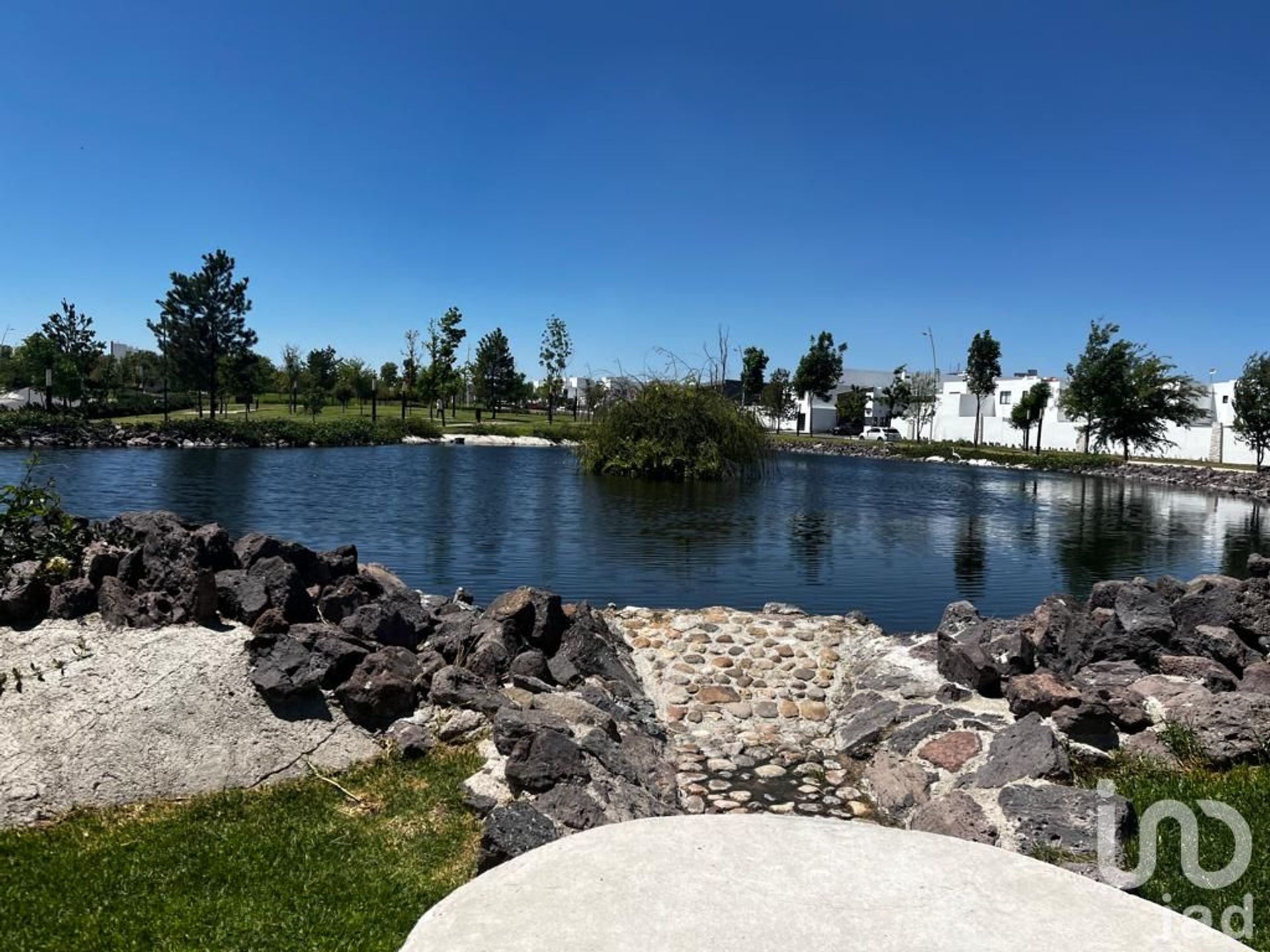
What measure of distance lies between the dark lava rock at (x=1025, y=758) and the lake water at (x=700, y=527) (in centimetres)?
611

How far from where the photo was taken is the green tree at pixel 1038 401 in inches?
2768

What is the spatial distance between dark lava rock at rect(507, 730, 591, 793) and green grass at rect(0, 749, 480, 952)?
405 millimetres

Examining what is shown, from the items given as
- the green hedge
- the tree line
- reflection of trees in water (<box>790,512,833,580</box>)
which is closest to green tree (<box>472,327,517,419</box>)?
the tree line

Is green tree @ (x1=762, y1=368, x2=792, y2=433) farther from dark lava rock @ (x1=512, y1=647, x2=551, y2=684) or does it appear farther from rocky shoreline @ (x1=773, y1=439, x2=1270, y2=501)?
dark lava rock @ (x1=512, y1=647, x2=551, y2=684)

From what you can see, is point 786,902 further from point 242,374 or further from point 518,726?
point 242,374

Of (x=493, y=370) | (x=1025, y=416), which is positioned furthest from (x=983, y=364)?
(x=493, y=370)

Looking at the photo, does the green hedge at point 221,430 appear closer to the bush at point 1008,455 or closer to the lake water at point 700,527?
the lake water at point 700,527

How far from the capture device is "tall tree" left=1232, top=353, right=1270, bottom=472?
48.9 meters

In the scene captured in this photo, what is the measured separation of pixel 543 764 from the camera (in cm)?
602

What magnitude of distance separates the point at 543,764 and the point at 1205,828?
13.7 feet

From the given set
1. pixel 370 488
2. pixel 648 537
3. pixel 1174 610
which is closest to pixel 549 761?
pixel 1174 610

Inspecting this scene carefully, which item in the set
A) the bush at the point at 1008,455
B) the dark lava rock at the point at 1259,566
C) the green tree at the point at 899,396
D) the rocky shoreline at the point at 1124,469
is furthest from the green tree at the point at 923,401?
the dark lava rock at the point at 1259,566

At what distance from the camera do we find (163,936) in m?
4.24

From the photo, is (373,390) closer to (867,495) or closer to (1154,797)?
(867,495)
